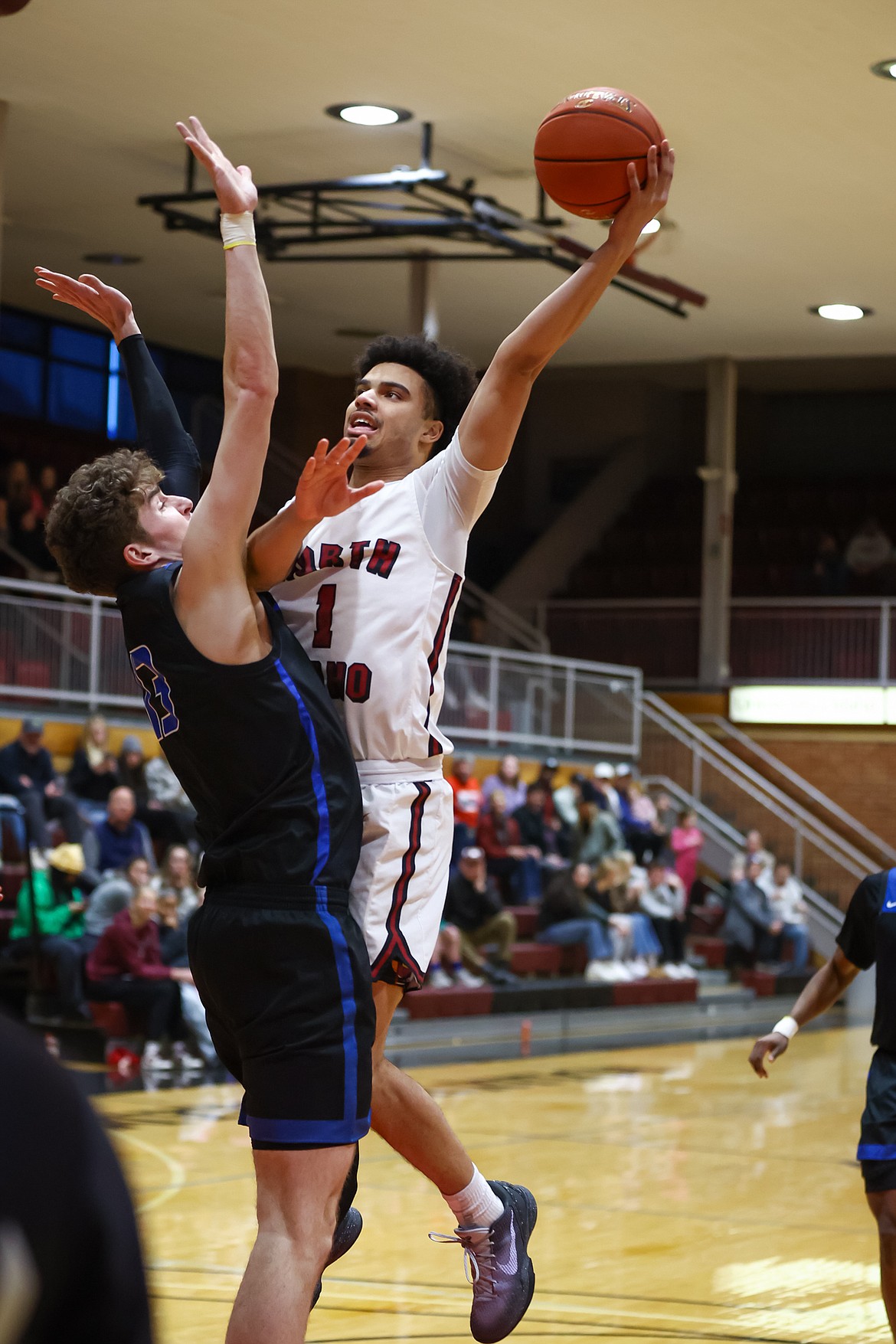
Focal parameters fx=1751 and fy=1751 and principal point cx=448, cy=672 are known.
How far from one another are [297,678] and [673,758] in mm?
15862

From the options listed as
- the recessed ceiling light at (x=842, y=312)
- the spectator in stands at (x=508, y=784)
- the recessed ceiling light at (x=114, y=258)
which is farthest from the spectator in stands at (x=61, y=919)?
the recessed ceiling light at (x=842, y=312)

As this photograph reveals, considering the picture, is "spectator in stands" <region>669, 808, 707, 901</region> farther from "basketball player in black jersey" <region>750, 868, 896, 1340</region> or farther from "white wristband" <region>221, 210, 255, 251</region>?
"white wristband" <region>221, 210, 255, 251</region>

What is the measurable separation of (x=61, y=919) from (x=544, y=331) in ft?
23.7

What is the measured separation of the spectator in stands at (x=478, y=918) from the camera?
1268cm

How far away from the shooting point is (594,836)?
15.0 meters

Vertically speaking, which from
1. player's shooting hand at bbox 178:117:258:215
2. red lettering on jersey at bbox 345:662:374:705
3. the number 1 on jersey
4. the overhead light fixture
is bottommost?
red lettering on jersey at bbox 345:662:374:705

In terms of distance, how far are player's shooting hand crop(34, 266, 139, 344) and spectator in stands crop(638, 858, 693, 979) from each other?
38.3ft

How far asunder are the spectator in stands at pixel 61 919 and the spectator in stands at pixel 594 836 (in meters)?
5.71

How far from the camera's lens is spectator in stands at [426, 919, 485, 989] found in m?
12.2

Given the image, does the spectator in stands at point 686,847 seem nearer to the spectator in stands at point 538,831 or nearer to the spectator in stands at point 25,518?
the spectator in stands at point 538,831

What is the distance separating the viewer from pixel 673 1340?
179 inches

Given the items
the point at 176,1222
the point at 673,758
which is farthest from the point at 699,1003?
the point at 176,1222

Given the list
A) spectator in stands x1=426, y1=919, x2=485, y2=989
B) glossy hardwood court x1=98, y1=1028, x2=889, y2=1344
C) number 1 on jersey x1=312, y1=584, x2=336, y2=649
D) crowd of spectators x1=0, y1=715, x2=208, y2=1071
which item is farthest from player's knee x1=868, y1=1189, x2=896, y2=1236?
spectator in stands x1=426, y1=919, x2=485, y2=989

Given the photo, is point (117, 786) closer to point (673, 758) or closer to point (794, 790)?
point (673, 758)
